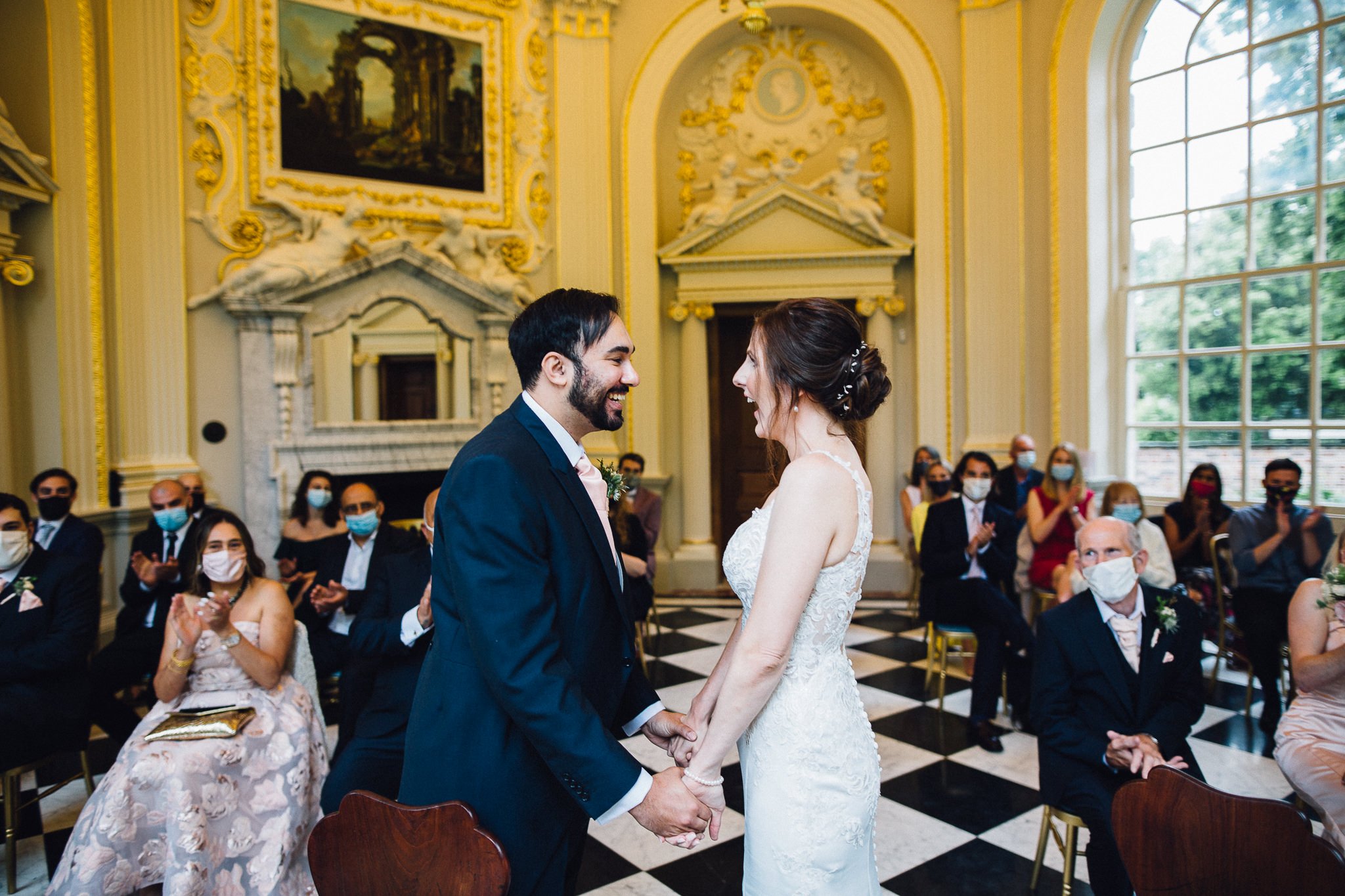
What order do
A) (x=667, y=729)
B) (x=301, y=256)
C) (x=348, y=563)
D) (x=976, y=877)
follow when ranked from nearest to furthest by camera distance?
(x=667, y=729) → (x=976, y=877) → (x=348, y=563) → (x=301, y=256)

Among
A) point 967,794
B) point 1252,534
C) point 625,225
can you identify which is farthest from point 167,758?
point 625,225

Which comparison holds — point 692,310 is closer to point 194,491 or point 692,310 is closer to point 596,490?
point 194,491

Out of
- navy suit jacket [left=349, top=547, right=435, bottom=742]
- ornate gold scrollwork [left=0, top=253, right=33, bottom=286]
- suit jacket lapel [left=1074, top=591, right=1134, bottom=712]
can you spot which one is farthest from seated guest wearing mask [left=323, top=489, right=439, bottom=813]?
ornate gold scrollwork [left=0, top=253, right=33, bottom=286]

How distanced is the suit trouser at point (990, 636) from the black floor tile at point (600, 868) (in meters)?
1.99

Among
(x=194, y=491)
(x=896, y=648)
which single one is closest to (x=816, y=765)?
(x=896, y=648)

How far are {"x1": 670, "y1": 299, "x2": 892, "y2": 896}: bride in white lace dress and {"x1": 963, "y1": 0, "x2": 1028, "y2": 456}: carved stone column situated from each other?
5926 mm

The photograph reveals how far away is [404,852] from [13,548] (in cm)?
271

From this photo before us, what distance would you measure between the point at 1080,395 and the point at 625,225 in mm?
4156

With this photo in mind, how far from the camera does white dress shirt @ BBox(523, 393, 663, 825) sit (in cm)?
146

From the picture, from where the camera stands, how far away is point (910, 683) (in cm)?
510

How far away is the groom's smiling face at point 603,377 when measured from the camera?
5.53 feet

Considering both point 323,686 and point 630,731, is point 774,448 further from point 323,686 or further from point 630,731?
point 323,686

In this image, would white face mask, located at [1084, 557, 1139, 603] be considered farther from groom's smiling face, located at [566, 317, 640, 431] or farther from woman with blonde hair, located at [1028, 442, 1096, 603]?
woman with blonde hair, located at [1028, 442, 1096, 603]

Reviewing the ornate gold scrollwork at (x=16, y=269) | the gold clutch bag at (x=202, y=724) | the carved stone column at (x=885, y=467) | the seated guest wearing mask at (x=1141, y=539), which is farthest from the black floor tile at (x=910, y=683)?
the ornate gold scrollwork at (x=16, y=269)
